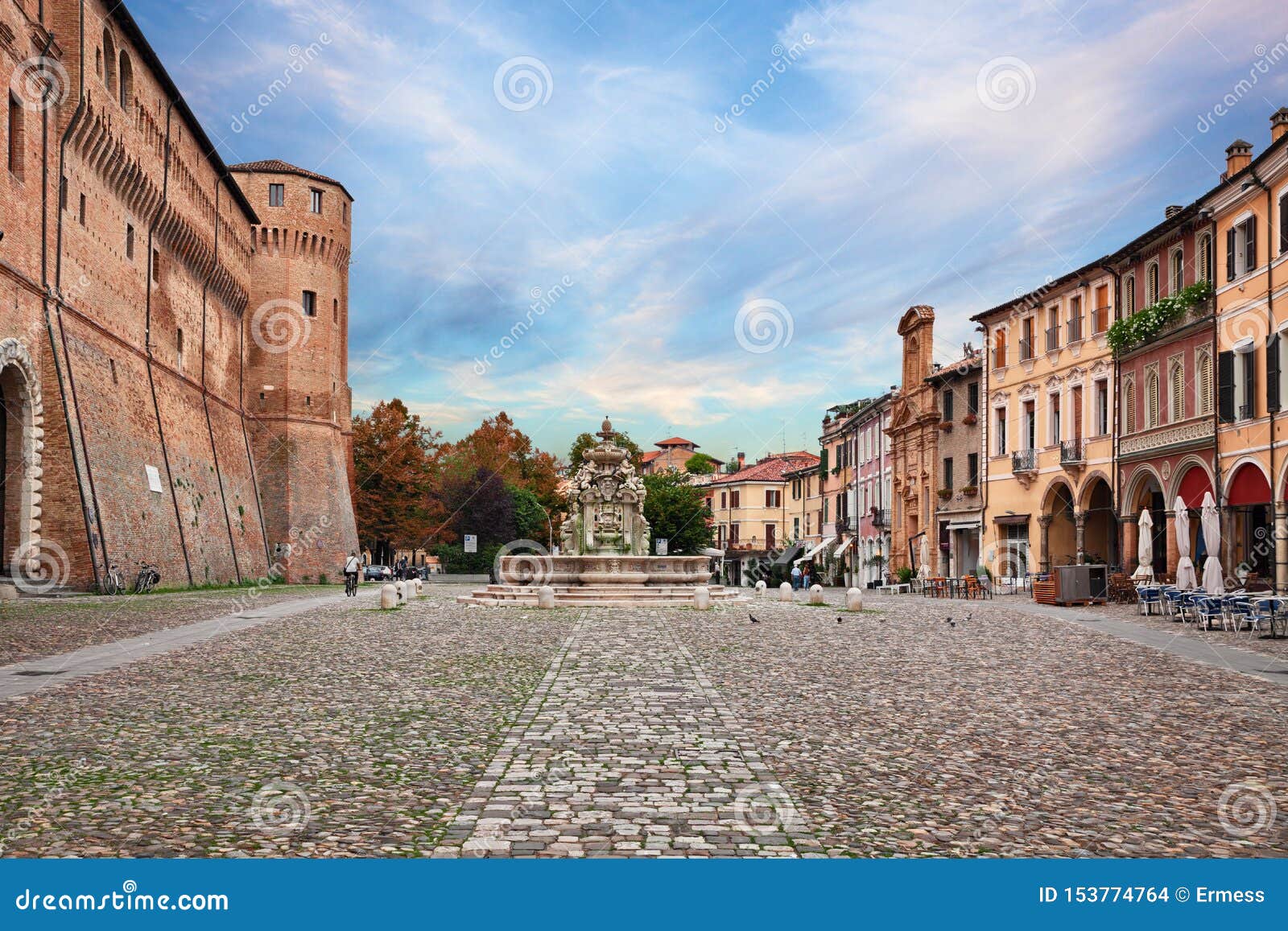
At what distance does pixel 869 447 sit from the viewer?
61375mm

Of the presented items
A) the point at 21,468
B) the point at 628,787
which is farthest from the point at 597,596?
the point at 628,787

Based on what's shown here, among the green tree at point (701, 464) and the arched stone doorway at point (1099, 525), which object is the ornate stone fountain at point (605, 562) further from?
the green tree at point (701, 464)

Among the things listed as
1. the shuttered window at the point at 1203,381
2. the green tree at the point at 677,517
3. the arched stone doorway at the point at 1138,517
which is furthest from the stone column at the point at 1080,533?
the green tree at the point at 677,517

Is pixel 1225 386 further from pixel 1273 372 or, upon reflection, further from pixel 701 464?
pixel 701 464

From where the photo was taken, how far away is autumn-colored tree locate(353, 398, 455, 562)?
7575 cm

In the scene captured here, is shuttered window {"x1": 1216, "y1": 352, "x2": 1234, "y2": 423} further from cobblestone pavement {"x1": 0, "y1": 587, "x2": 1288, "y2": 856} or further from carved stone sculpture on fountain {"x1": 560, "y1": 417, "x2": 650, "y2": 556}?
carved stone sculpture on fountain {"x1": 560, "y1": 417, "x2": 650, "y2": 556}

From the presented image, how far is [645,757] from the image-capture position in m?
7.89

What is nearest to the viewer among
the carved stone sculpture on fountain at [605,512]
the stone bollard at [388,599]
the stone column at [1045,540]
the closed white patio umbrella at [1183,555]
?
the closed white patio umbrella at [1183,555]

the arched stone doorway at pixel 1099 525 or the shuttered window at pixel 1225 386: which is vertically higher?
the shuttered window at pixel 1225 386

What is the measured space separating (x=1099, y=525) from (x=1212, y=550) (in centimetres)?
1564

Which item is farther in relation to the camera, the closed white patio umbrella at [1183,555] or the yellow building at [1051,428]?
the yellow building at [1051,428]

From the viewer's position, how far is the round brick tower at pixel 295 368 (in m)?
58.7

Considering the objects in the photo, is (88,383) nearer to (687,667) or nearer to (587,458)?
(587,458)

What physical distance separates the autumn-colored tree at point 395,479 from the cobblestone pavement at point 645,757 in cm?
6139
